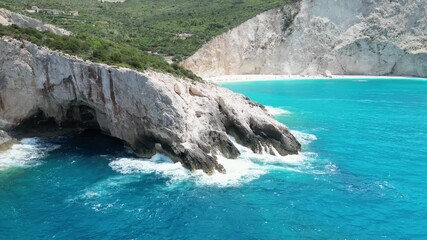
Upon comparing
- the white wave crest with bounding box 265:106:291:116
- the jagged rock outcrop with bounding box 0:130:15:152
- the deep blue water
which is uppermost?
the jagged rock outcrop with bounding box 0:130:15:152

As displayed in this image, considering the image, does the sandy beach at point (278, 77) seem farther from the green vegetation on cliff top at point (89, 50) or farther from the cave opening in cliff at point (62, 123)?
the green vegetation on cliff top at point (89, 50)

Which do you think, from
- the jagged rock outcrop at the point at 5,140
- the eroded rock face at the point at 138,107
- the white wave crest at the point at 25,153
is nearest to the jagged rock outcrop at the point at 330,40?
the eroded rock face at the point at 138,107

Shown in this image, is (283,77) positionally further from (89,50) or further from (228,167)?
(228,167)

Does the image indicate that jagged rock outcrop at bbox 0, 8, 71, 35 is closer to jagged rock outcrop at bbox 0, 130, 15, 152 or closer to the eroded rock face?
the eroded rock face

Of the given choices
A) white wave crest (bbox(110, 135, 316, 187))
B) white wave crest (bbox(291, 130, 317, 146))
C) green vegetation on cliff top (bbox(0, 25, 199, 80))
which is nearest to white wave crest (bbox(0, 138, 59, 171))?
white wave crest (bbox(110, 135, 316, 187))

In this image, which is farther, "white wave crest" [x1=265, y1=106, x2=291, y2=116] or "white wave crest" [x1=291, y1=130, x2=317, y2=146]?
"white wave crest" [x1=265, y1=106, x2=291, y2=116]

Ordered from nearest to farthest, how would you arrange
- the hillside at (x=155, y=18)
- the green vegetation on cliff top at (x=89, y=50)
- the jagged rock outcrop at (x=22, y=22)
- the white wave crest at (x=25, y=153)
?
the white wave crest at (x=25, y=153) → the green vegetation on cliff top at (x=89, y=50) → the jagged rock outcrop at (x=22, y=22) → the hillside at (x=155, y=18)
